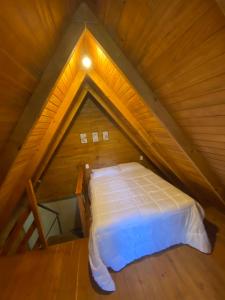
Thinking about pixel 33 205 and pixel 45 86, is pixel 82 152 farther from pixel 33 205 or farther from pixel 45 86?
pixel 45 86

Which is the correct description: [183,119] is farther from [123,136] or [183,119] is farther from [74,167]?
[74,167]

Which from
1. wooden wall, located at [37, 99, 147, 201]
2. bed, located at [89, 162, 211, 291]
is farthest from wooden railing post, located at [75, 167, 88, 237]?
wooden wall, located at [37, 99, 147, 201]

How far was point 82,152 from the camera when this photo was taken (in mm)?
3656

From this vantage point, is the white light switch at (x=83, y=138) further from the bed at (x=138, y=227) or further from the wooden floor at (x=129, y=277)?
the wooden floor at (x=129, y=277)

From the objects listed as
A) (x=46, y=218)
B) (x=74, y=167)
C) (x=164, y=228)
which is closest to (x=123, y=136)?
Result: (x=74, y=167)

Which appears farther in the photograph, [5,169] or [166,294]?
[166,294]

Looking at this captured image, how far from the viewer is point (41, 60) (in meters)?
1.17

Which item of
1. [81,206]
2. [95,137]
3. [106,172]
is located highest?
[95,137]

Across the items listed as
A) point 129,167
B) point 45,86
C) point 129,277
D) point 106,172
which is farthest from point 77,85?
point 129,277

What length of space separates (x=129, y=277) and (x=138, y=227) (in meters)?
0.54

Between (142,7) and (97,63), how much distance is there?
1.16 metres

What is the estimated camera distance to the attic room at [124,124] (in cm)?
93

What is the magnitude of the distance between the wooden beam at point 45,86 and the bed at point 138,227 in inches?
44.5

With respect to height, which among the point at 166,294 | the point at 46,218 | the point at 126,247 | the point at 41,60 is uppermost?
the point at 41,60
